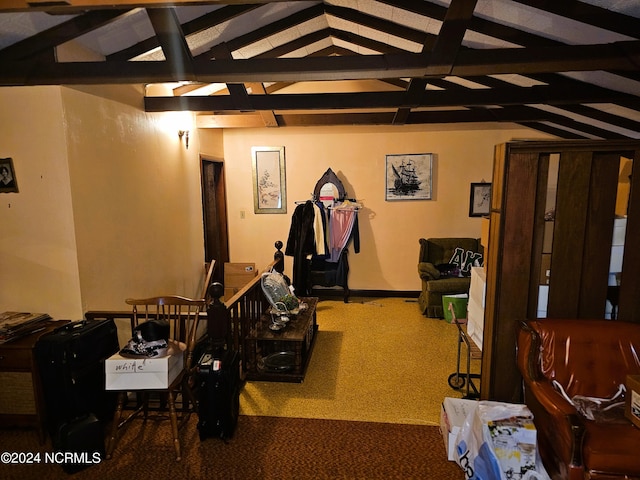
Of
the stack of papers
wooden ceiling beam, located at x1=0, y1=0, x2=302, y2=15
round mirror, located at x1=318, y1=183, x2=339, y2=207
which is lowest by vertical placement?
the stack of papers

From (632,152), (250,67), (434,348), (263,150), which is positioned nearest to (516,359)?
(632,152)

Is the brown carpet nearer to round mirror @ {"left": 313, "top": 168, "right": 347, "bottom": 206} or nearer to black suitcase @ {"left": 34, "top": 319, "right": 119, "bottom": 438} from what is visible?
black suitcase @ {"left": 34, "top": 319, "right": 119, "bottom": 438}

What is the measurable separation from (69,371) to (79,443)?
408mm

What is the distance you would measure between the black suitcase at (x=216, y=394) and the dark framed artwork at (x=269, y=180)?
3.42 metres

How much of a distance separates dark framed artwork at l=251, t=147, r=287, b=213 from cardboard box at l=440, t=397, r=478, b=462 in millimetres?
3802

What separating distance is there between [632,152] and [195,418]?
3.18 meters

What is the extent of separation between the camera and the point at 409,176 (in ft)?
17.4

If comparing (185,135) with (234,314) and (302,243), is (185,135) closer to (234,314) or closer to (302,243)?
(302,243)

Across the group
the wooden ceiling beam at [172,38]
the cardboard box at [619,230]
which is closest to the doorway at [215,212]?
the wooden ceiling beam at [172,38]

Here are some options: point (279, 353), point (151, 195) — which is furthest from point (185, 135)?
point (279, 353)

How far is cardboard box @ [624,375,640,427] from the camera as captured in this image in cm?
179

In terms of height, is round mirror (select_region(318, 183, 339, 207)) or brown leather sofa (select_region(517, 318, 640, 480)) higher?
round mirror (select_region(318, 183, 339, 207))

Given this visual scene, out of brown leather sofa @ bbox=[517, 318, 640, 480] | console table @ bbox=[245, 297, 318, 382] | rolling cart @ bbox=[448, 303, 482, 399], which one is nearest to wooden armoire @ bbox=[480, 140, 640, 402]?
brown leather sofa @ bbox=[517, 318, 640, 480]

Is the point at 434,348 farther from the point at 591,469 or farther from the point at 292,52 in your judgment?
the point at 292,52
